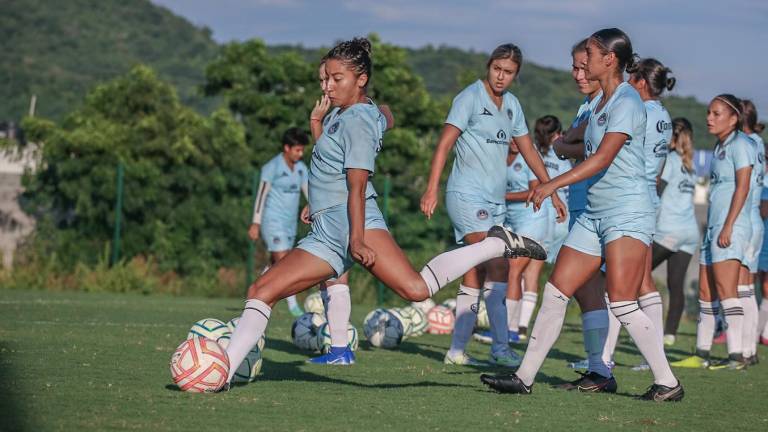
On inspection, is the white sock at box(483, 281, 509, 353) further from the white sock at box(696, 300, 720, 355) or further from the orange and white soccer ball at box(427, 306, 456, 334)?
the orange and white soccer ball at box(427, 306, 456, 334)

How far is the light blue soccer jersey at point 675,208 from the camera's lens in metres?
11.2

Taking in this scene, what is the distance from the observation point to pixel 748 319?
1052 cm

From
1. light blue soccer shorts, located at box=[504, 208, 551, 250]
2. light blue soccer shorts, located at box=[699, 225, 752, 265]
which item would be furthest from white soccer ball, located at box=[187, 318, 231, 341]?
light blue soccer shorts, located at box=[504, 208, 551, 250]

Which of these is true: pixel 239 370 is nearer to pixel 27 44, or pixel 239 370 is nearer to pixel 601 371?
pixel 601 371

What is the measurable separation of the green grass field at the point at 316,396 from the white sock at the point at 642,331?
27 centimetres

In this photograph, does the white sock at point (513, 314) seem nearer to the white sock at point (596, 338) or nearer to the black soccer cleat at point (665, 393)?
the white sock at point (596, 338)

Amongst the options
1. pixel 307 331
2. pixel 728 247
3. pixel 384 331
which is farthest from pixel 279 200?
pixel 728 247

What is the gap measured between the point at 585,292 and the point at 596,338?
1.10 ft

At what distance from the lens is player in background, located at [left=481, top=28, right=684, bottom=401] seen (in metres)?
6.76

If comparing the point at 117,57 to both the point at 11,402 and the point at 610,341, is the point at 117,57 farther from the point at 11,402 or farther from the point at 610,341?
the point at 11,402

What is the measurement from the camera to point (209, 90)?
40.0 meters

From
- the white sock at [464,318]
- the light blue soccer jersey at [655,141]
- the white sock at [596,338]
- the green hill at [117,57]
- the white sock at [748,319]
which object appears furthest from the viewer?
the green hill at [117,57]

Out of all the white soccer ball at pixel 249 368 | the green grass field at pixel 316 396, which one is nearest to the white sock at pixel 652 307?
the green grass field at pixel 316 396

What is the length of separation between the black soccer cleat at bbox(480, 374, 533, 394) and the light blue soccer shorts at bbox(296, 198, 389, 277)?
116 cm
